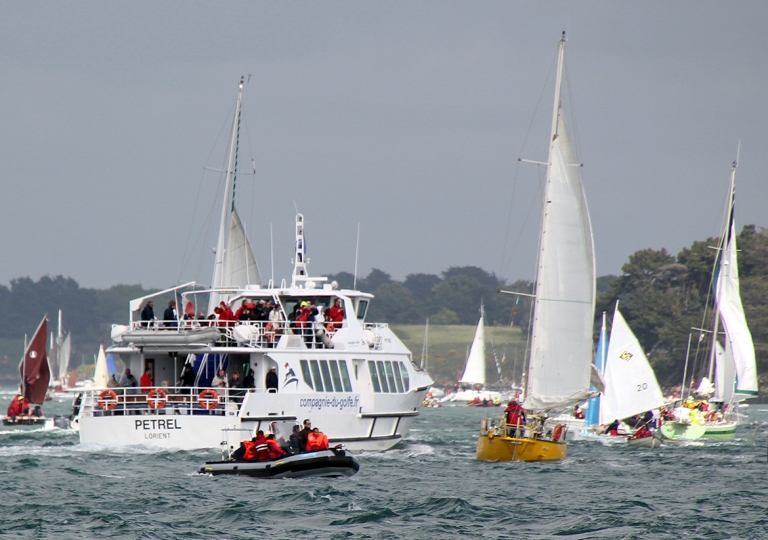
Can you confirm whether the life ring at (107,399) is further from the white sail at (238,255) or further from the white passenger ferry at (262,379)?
the white sail at (238,255)

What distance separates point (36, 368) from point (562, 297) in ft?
120

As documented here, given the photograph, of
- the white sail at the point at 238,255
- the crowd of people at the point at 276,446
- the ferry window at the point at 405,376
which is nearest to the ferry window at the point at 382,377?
the ferry window at the point at 405,376

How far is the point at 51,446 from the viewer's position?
41938 mm

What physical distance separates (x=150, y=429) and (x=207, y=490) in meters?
6.68

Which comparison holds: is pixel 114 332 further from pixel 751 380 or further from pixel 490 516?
pixel 751 380

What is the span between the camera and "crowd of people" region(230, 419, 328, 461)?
32.7 meters

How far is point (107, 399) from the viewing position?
122 feet

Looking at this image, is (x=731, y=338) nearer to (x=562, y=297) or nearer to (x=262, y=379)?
(x=562, y=297)

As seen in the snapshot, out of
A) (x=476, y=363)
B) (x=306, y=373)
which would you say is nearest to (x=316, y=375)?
(x=306, y=373)

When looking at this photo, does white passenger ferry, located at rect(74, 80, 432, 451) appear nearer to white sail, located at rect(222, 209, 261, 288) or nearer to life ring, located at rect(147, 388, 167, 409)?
life ring, located at rect(147, 388, 167, 409)

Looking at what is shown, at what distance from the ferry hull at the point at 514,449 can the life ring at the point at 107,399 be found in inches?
420

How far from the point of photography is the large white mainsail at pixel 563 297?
131 ft

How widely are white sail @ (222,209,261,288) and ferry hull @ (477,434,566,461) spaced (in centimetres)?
2058

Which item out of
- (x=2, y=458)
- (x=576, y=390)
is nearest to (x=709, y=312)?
(x=576, y=390)
